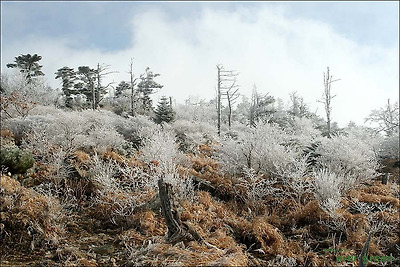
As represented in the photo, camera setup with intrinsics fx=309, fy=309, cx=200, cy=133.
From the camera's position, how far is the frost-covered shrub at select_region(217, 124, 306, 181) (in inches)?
433

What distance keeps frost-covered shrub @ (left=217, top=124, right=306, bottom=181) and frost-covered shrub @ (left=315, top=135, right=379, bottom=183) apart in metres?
1.45

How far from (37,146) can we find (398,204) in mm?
11535

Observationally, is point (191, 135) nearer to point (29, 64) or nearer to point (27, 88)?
point (27, 88)

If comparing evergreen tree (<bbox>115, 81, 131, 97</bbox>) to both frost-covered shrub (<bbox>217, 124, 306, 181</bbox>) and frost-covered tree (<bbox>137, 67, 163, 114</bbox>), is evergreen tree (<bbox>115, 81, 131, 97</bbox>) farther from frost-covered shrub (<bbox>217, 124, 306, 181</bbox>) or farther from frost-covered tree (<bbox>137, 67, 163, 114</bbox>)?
frost-covered shrub (<bbox>217, 124, 306, 181</bbox>)

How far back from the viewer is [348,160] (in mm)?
11688

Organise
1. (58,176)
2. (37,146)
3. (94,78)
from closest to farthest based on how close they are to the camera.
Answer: (58,176), (37,146), (94,78)

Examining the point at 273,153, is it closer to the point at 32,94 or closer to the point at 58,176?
the point at 58,176

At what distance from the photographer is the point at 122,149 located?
1294 centimetres

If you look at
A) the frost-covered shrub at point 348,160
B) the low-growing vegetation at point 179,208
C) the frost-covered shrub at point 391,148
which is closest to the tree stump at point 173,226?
the low-growing vegetation at point 179,208

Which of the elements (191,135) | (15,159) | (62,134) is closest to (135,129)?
(191,135)

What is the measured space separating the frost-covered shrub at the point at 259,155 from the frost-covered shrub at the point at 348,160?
145cm

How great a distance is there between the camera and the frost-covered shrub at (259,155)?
11008mm

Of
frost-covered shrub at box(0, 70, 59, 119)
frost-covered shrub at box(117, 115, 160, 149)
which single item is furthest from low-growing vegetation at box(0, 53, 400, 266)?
frost-covered shrub at box(0, 70, 59, 119)

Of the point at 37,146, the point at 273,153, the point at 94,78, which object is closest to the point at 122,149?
the point at 37,146
